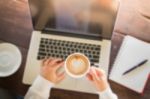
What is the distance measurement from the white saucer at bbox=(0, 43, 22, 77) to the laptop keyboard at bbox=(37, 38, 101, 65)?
3.2 inches

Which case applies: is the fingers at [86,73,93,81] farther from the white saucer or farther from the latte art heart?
the white saucer

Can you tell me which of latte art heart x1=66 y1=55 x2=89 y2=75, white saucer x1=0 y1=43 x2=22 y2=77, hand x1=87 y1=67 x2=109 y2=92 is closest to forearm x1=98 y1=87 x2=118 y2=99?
hand x1=87 y1=67 x2=109 y2=92

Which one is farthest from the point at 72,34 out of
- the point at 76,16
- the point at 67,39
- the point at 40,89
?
the point at 40,89

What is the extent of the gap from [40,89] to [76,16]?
0.88 ft

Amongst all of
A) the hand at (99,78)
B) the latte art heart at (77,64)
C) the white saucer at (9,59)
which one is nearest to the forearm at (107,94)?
the hand at (99,78)

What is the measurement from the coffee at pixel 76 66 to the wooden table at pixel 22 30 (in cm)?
18

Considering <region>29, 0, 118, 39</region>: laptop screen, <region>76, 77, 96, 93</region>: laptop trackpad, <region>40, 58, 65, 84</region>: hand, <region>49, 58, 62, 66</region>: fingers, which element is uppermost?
<region>29, 0, 118, 39</region>: laptop screen

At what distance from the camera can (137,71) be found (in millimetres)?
1147

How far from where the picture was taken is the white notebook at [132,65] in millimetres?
1136

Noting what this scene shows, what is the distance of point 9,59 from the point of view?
3.80ft

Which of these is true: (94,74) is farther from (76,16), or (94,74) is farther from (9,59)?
(9,59)

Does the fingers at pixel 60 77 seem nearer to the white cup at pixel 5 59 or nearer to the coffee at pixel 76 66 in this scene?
the coffee at pixel 76 66

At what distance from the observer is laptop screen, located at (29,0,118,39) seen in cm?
96

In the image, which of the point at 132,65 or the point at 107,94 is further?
the point at 132,65
